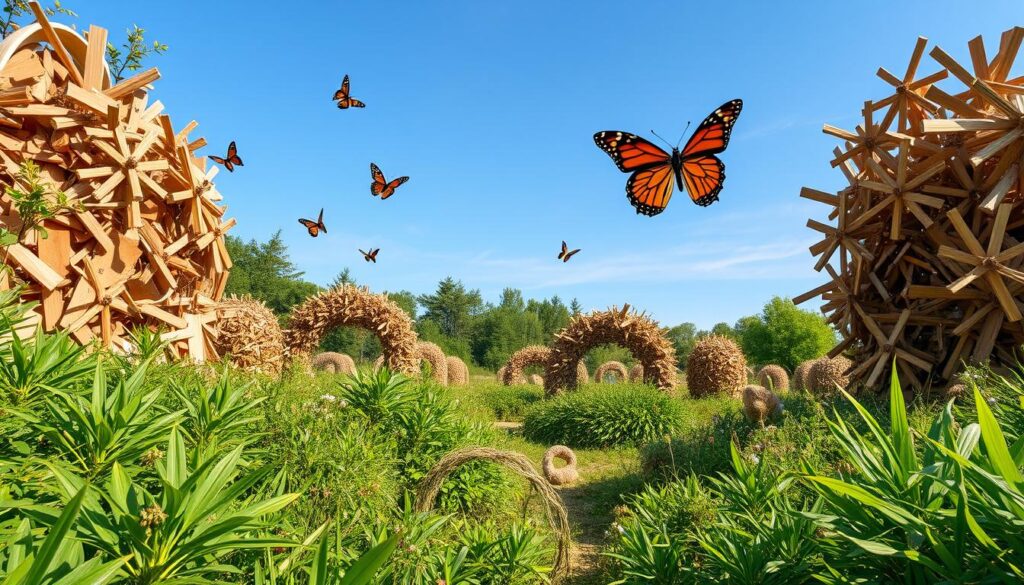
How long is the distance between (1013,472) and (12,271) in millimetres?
3144

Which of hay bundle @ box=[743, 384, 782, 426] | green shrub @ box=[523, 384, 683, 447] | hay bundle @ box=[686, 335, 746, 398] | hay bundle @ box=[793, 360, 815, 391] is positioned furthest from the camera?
hay bundle @ box=[793, 360, 815, 391]

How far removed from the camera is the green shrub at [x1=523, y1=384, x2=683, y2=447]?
923 centimetres

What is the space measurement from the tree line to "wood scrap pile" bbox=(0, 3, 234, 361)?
12.1m

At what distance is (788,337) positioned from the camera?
31.4 meters

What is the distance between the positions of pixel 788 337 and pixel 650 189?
3031cm

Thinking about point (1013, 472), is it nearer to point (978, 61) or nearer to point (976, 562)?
point (976, 562)

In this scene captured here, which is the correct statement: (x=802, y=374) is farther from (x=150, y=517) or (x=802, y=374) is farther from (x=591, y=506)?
(x=150, y=517)

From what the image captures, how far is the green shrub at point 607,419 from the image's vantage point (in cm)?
923

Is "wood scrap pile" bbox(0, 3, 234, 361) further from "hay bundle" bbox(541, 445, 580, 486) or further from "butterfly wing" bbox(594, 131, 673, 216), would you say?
"hay bundle" bbox(541, 445, 580, 486)

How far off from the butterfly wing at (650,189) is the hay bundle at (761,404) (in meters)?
2.28

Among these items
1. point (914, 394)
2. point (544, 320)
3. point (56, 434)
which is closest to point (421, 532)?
point (56, 434)

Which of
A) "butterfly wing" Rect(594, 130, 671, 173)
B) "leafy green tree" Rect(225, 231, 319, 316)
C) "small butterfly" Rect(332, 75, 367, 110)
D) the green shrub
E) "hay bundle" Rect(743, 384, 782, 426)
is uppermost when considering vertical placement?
"leafy green tree" Rect(225, 231, 319, 316)

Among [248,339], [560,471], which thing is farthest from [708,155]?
[248,339]

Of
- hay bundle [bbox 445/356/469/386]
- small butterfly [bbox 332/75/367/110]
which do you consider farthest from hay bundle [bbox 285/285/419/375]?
hay bundle [bbox 445/356/469/386]
